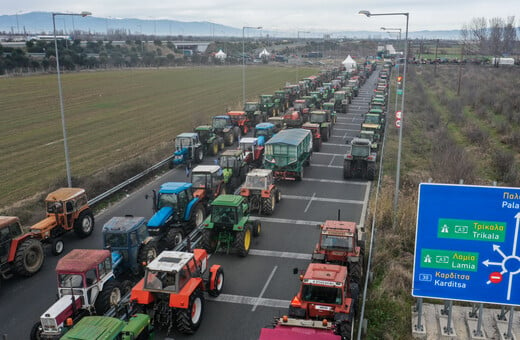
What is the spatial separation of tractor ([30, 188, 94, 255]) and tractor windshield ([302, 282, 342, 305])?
35.3ft

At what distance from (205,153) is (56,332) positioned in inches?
872

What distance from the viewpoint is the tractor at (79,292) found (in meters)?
12.0

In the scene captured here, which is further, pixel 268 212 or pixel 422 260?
pixel 268 212

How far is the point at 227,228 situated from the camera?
17.9 m

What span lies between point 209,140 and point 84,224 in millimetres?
14794

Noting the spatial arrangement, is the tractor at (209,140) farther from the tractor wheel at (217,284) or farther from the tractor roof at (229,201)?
the tractor wheel at (217,284)

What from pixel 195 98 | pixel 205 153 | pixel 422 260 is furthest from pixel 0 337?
pixel 195 98

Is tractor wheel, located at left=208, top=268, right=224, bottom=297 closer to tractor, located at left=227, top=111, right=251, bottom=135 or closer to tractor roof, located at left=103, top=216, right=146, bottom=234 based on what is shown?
tractor roof, located at left=103, top=216, right=146, bottom=234

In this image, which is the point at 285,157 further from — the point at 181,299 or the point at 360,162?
the point at 181,299

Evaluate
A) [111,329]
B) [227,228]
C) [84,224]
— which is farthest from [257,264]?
[84,224]

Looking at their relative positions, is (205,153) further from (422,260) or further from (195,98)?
(195,98)

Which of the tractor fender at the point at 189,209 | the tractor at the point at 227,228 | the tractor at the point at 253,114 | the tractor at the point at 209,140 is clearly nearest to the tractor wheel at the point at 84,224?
the tractor fender at the point at 189,209

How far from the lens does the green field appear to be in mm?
30953

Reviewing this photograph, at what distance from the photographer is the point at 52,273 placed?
1695 cm
